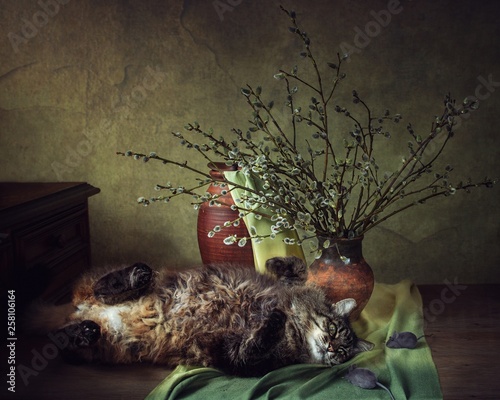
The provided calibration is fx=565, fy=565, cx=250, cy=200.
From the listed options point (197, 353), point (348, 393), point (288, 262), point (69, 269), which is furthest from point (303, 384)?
point (69, 269)

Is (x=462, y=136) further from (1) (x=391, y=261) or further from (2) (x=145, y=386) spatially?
(2) (x=145, y=386)

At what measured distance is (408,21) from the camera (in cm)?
191

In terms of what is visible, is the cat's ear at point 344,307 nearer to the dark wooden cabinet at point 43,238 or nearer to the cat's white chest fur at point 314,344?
the cat's white chest fur at point 314,344

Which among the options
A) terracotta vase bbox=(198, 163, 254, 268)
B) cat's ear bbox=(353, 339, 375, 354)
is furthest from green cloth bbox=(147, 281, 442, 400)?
terracotta vase bbox=(198, 163, 254, 268)

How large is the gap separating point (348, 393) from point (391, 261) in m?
1.00

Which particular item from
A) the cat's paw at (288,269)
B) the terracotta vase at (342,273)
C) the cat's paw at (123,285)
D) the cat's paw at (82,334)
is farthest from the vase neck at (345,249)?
the cat's paw at (82,334)

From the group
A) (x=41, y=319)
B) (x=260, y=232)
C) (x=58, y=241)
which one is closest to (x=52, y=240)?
(x=58, y=241)

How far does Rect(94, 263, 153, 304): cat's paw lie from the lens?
1359 millimetres

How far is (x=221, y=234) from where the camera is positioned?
5.51 ft

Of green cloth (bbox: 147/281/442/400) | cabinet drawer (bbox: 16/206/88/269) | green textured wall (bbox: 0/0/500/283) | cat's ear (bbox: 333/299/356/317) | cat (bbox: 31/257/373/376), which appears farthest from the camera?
green textured wall (bbox: 0/0/500/283)

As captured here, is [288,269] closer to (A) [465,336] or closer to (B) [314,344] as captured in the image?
(B) [314,344]

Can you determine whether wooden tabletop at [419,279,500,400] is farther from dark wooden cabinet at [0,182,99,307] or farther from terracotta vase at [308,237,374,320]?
dark wooden cabinet at [0,182,99,307]

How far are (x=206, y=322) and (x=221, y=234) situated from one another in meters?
0.43

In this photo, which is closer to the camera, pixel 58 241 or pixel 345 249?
pixel 345 249
